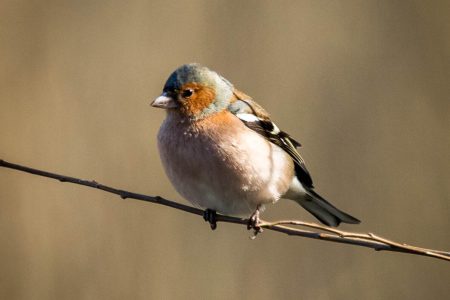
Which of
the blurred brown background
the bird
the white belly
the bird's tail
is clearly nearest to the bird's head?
the bird

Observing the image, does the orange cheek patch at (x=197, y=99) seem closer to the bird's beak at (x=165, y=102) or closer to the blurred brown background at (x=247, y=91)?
the bird's beak at (x=165, y=102)

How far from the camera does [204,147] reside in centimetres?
349

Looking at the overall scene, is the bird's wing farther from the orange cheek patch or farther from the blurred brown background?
the blurred brown background

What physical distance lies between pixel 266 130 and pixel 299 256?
4.14 ft

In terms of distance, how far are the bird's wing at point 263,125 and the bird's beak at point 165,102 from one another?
1.16ft

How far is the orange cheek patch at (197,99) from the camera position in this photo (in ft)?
12.1

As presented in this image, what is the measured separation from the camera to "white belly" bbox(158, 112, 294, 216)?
3479mm

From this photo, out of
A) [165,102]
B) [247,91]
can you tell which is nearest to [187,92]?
[165,102]

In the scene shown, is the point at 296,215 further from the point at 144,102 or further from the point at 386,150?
the point at 144,102

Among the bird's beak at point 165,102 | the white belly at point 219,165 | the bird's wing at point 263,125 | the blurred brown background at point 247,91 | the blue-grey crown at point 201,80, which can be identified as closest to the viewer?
the white belly at point 219,165

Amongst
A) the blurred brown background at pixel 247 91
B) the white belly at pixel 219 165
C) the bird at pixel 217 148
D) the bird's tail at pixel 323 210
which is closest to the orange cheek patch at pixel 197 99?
the bird at pixel 217 148

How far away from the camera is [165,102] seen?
364 centimetres

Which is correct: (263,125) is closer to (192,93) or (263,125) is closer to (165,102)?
(192,93)

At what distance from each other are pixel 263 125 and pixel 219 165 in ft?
1.85
